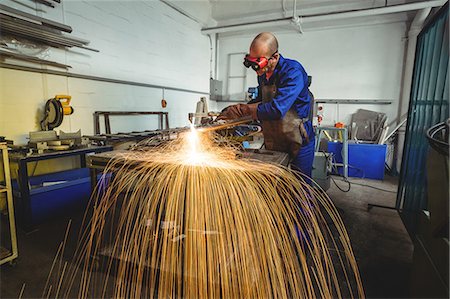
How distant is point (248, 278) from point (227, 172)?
461mm

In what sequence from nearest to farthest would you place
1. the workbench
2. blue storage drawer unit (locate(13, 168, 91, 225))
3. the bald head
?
1. the bald head
2. the workbench
3. blue storage drawer unit (locate(13, 168, 91, 225))

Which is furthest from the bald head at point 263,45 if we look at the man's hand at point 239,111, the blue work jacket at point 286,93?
the man's hand at point 239,111

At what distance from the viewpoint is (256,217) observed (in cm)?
106

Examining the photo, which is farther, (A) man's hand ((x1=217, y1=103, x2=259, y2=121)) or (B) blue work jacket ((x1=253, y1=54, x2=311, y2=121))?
(A) man's hand ((x1=217, y1=103, x2=259, y2=121))

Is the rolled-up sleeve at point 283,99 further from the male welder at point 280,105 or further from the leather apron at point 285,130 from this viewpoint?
the leather apron at point 285,130

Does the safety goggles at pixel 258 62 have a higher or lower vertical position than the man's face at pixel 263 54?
lower

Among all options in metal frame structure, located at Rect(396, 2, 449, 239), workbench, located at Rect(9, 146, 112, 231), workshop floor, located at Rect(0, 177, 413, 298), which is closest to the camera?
workshop floor, located at Rect(0, 177, 413, 298)

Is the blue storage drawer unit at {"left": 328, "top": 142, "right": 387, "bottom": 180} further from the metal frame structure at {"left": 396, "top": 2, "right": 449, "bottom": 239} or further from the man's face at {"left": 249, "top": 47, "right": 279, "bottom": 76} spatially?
the man's face at {"left": 249, "top": 47, "right": 279, "bottom": 76}

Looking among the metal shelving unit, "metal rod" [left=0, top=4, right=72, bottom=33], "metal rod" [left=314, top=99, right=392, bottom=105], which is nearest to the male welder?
the metal shelving unit

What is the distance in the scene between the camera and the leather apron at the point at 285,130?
1.86 m

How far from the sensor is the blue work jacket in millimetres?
1618

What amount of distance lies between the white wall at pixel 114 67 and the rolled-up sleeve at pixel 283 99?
7.72 ft

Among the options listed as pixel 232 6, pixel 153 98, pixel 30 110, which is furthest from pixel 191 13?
pixel 30 110

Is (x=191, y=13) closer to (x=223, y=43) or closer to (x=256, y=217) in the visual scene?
(x=223, y=43)
